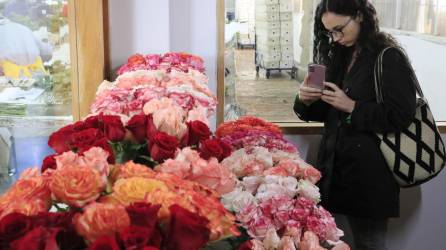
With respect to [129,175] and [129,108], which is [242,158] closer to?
[129,108]

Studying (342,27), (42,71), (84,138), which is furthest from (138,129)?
(342,27)

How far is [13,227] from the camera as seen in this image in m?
0.54

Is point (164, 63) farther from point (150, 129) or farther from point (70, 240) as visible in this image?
point (70, 240)

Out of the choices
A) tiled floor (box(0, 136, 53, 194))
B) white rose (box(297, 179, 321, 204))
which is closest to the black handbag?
white rose (box(297, 179, 321, 204))

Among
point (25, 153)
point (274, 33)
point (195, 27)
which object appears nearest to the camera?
point (25, 153)

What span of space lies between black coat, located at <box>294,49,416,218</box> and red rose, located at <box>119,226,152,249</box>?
152 centimetres

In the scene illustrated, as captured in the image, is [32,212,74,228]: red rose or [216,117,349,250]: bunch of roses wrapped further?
[216,117,349,250]: bunch of roses wrapped

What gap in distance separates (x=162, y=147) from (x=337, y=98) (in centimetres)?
127

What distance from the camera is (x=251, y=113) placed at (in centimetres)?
271

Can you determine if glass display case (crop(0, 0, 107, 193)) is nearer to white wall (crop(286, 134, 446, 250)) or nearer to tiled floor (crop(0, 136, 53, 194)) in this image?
tiled floor (crop(0, 136, 53, 194))

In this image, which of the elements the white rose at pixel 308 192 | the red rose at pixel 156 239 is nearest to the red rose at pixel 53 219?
the red rose at pixel 156 239

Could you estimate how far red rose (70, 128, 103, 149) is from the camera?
0.81 metres

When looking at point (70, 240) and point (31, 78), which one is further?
point (31, 78)

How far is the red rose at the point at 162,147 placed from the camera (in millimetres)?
847
